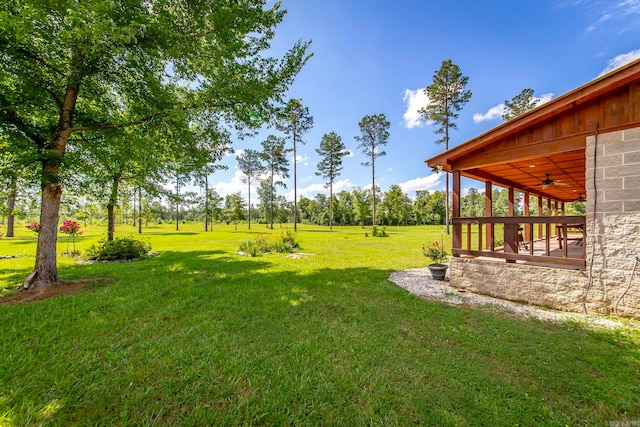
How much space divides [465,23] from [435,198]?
51.6m

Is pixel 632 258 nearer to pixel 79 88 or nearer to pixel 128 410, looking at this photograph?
pixel 128 410

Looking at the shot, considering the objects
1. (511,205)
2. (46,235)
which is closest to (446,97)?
(511,205)

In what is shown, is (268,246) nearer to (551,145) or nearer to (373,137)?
(551,145)

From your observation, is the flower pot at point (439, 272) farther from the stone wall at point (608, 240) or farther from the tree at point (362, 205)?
the tree at point (362, 205)

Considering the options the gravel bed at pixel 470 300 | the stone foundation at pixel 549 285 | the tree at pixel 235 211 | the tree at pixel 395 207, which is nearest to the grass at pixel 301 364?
the gravel bed at pixel 470 300

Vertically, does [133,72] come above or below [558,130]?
above

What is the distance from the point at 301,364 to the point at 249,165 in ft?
118

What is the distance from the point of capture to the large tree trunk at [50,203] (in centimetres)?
515

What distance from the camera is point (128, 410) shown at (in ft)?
6.58

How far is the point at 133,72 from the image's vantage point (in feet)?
17.2

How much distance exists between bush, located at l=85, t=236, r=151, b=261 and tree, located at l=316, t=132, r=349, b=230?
23.6 meters

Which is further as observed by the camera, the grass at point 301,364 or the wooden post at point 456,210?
the wooden post at point 456,210

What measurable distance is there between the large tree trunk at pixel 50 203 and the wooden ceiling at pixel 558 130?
8895 mm

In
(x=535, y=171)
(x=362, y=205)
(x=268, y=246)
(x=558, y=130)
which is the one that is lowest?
(x=268, y=246)
